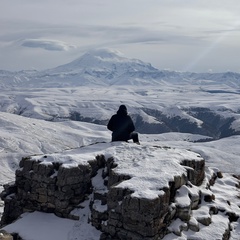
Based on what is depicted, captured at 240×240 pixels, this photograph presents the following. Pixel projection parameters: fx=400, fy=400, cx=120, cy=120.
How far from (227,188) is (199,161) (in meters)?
4.98

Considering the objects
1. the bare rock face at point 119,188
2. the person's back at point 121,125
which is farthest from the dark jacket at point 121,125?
the bare rock face at point 119,188

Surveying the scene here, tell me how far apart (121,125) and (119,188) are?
14532 mm

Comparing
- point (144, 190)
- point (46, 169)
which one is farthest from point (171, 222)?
point (46, 169)

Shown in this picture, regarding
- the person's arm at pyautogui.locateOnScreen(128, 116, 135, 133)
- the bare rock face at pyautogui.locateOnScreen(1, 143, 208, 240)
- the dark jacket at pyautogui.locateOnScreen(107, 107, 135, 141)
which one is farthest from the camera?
the dark jacket at pyautogui.locateOnScreen(107, 107, 135, 141)

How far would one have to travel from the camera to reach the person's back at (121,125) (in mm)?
43969

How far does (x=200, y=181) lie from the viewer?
38812 mm

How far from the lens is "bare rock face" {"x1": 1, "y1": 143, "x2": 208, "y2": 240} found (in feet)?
94.5

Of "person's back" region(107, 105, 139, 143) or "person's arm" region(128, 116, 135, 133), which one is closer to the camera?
"person's arm" region(128, 116, 135, 133)

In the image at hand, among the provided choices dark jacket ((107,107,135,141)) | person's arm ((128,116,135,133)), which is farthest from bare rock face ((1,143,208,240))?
person's arm ((128,116,135,133))

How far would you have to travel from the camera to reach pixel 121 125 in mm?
44188

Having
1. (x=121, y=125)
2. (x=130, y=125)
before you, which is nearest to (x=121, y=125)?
(x=121, y=125)

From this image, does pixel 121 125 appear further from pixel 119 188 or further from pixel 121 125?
pixel 119 188

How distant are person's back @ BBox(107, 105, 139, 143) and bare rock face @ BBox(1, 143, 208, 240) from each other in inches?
80.1

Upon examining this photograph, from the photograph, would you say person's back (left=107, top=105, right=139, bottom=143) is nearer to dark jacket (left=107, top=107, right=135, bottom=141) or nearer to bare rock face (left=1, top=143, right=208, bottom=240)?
dark jacket (left=107, top=107, right=135, bottom=141)
